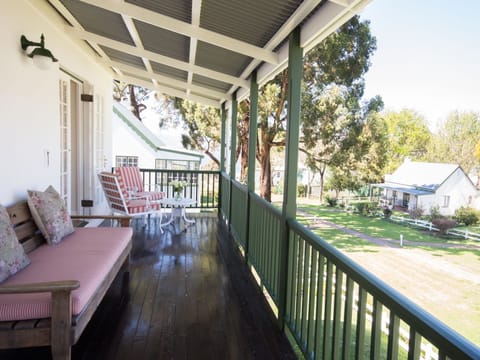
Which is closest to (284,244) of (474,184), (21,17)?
(474,184)

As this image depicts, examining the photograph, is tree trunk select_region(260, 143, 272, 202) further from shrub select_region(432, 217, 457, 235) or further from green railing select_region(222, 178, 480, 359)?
green railing select_region(222, 178, 480, 359)

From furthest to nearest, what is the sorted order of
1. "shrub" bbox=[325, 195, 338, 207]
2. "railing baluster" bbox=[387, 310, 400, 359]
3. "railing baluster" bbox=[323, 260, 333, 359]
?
1. "shrub" bbox=[325, 195, 338, 207]
2. "railing baluster" bbox=[323, 260, 333, 359]
3. "railing baluster" bbox=[387, 310, 400, 359]

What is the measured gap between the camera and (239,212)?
4809 mm

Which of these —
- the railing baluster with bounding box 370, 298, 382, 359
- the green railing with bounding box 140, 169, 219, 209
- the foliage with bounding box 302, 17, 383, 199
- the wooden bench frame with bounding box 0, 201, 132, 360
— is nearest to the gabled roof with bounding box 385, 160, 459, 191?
the railing baluster with bounding box 370, 298, 382, 359

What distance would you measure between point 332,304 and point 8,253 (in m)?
1.97

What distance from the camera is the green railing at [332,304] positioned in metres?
1.08

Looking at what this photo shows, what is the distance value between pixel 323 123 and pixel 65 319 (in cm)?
947

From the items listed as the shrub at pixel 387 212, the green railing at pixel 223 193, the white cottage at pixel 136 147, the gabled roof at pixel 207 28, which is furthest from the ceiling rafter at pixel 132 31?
the white cottage at pixel 136 147

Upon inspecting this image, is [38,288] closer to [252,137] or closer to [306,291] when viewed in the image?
[306,291]

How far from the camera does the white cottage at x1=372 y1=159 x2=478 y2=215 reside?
251 cm

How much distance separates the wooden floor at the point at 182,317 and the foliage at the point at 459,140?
5.81 ft

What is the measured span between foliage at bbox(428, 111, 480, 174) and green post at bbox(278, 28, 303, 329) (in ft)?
3.82

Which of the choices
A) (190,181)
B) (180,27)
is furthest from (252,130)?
(190,181)

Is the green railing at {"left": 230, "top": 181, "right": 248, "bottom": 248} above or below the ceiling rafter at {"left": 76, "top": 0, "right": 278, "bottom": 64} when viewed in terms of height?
below
